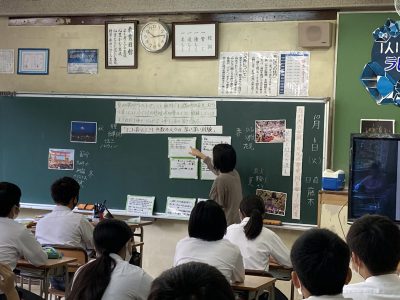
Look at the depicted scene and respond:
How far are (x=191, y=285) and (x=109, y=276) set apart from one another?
4.78 ft

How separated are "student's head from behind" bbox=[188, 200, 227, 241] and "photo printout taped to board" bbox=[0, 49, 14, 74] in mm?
3680

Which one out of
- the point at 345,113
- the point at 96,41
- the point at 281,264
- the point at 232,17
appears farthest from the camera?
the point at 96,41

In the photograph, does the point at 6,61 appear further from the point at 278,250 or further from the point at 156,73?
the point at 278,250

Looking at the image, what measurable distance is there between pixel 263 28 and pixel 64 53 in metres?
2.02

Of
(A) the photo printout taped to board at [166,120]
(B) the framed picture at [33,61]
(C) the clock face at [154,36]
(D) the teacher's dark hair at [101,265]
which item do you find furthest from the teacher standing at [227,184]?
(D) the teacher's dark hair at [101,265]

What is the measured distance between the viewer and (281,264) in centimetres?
402

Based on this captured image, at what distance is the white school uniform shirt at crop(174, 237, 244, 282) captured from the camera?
315 centimetres

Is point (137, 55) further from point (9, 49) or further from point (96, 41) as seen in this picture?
point (9, 49)

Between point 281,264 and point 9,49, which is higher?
point 9,49

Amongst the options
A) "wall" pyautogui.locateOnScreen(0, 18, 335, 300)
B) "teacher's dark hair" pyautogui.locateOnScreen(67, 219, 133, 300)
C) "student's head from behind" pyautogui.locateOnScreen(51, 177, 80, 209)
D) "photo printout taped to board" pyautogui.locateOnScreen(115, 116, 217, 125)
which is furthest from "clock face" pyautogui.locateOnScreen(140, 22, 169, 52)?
"teacher's dark hair" pyautogui.locateOnScreen(67, 219, 133, 300)

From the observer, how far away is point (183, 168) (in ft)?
18.4

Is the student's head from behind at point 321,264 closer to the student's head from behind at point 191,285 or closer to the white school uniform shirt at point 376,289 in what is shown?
the white school uniform shirt at point 376,289

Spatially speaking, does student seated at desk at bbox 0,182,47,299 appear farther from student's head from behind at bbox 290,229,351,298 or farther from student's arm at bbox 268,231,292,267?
student's head from behind at bbox 290,229,351,298

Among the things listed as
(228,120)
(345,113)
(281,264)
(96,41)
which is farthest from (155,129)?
(281,264)
